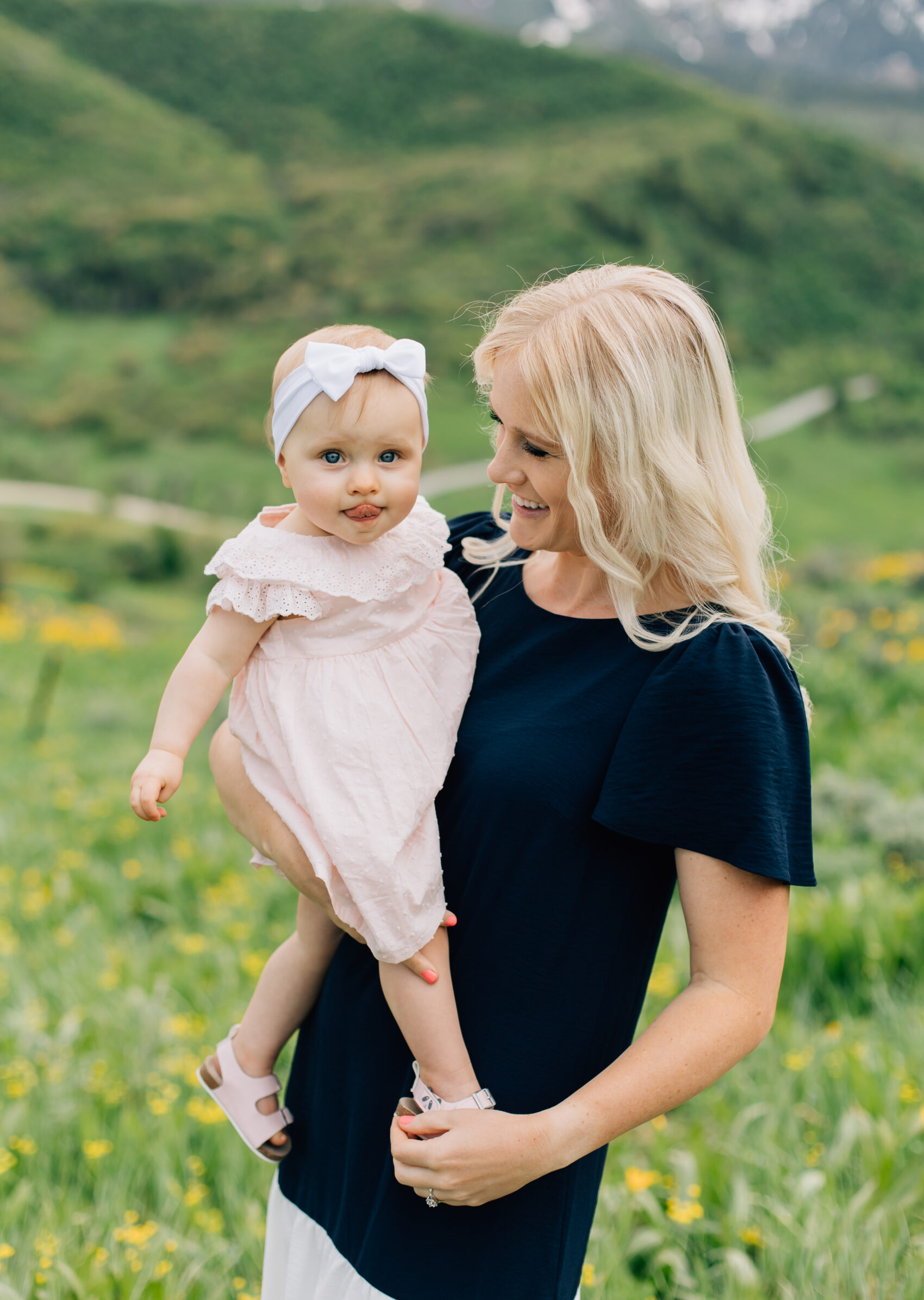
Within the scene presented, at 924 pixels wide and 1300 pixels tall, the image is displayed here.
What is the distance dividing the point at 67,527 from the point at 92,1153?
64.4 ft

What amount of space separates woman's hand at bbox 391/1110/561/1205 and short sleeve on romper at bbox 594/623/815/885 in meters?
0.43

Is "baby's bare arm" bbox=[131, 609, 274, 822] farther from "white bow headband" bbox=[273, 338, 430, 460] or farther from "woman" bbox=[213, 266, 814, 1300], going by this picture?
"white bow headband" bbox=[273, 338, 430, 460]

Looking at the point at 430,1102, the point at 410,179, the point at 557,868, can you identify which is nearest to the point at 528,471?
the point at 557,868

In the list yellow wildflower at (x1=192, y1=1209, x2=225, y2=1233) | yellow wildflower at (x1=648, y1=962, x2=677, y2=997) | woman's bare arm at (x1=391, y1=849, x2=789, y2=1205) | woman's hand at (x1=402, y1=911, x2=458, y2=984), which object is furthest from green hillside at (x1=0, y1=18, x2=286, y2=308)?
woman's bare arm at (x1=391, y1=849, x2=789, y2=1205)

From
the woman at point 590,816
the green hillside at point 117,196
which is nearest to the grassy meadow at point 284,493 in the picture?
the green hillside at point 117,196

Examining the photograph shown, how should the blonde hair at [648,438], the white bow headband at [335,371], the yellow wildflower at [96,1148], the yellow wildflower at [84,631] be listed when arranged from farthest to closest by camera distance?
the yellow wildflower at [84,631], the yellow wildflower at [96,1148], the white bow headband at [335,371], the blonde hair at [648,438]

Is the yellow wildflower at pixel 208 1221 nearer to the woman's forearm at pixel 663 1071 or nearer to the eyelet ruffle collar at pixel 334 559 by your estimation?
the woman's forearm at pixel 663 1071

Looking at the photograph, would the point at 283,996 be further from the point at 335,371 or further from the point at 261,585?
the point at 335,371

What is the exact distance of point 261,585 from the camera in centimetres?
157

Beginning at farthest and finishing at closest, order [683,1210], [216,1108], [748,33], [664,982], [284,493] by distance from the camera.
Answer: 1. [748,33]
2. [284,493]
3. [664,982]
4. [216,1108]
5. [683,1210]

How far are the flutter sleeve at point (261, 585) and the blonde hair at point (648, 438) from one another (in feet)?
1.46

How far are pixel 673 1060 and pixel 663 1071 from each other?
0.02 metres

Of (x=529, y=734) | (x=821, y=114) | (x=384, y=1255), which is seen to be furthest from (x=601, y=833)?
(x=821, y=114)

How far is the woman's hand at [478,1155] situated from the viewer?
4.37ft
